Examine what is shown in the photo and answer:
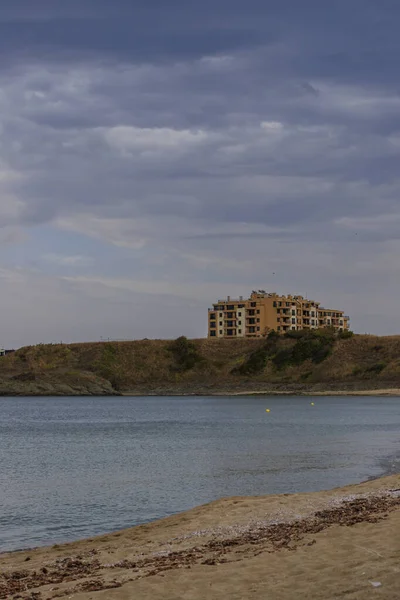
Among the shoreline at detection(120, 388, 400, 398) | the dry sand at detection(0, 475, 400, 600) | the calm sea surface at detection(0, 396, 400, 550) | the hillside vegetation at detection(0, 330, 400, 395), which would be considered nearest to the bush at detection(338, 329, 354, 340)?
the hillside vegetation at detection(0, 330, 400, 395)

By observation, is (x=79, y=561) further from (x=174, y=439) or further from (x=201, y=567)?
(x=174, y=439)

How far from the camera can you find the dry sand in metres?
13.6

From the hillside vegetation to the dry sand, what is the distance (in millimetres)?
140709

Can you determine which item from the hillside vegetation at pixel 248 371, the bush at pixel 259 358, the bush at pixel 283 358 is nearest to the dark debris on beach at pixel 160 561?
the hillside vegetation at pixel 248 371

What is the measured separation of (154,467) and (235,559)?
1040 inches

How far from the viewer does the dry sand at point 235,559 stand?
13555mm

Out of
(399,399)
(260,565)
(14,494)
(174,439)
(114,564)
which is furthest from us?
(399,399)

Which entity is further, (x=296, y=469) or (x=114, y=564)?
(x=296, y=469)

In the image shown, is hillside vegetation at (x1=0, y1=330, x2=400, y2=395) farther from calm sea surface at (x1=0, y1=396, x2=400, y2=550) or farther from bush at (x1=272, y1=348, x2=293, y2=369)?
calm sea surface at (x1=0, y1=396, x2=400, y2=550)

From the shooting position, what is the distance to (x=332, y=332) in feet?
616

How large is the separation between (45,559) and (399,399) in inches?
5440

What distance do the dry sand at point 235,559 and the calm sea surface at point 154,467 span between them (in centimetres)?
349

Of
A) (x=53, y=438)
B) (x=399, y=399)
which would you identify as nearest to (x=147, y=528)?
(x=53, y=438)

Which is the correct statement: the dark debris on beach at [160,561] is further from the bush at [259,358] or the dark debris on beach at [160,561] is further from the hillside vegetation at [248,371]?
the bush at [259,358]
